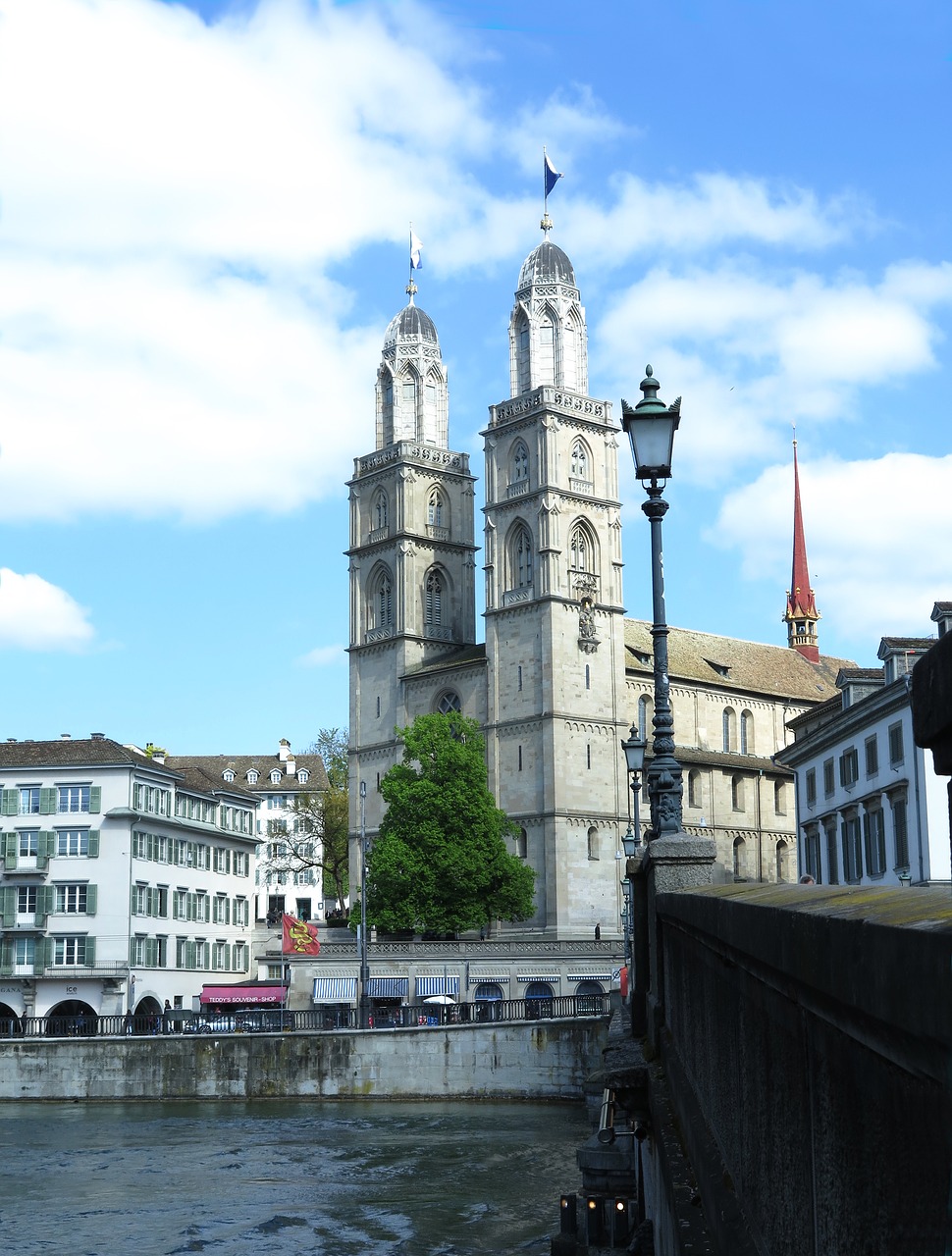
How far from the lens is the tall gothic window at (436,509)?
102938mm

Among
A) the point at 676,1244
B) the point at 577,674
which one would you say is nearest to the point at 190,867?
the point at 577,674

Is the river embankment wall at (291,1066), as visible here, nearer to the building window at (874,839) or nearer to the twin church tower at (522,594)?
the building window at (874,839)

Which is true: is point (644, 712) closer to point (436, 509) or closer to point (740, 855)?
point (740, 855)

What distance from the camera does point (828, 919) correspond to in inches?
118

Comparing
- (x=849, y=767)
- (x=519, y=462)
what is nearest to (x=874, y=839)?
(x=849, y=767)

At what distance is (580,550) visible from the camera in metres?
93.6

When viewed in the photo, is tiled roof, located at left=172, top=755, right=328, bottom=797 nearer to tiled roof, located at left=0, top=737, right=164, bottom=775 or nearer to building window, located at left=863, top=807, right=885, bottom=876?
tiled roof, located at left=0, top=737, right=164, bottom=775

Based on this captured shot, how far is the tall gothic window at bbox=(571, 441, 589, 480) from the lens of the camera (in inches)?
3725

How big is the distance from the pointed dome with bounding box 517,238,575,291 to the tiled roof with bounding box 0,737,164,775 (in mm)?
38937

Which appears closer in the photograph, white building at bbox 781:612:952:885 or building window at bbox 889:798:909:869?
white building at bbox 781:612:952:885

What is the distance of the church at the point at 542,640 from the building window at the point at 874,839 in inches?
1450

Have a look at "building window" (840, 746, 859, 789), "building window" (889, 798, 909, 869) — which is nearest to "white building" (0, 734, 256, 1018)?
"building window" (840, 746, 859, 789)

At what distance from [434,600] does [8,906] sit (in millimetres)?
36206

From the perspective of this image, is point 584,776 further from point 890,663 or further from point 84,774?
point 890,663
